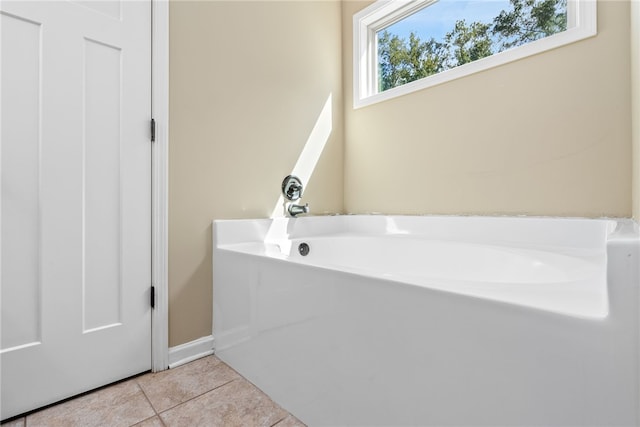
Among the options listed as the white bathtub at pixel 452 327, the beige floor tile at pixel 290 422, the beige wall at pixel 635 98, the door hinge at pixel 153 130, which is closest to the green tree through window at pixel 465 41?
the beige wall at pixel 635 98

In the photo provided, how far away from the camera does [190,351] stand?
4.82 ft

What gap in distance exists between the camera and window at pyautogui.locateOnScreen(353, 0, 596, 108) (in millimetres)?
1422

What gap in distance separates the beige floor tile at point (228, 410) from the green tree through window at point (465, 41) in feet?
6.49

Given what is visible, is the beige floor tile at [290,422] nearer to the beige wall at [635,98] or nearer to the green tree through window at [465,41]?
the beige wall at [635,98]

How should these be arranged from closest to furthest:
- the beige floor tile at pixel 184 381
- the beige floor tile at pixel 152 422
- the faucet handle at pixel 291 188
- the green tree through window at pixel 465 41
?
the beige floor tile at pixel 152 422, the beige floor tile at pixel 184 381, the green tree through window at pixel 465 41, the faucet handle at pixel 291 188

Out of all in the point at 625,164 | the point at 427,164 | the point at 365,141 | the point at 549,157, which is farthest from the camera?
the point at 365,141

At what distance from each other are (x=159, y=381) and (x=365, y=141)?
184cm

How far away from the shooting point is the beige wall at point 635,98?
3.39ft

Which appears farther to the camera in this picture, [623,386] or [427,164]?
[427,164]

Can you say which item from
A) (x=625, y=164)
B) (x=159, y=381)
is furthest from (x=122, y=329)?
(x=625, y=164)

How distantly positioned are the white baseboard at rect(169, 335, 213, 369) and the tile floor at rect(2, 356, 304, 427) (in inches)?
3.6

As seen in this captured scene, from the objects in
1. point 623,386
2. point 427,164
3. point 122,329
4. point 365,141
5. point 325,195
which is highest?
point 365,141

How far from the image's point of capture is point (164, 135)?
1.40 metres

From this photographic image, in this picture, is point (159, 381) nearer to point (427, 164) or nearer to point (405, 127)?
point (427, 164)
